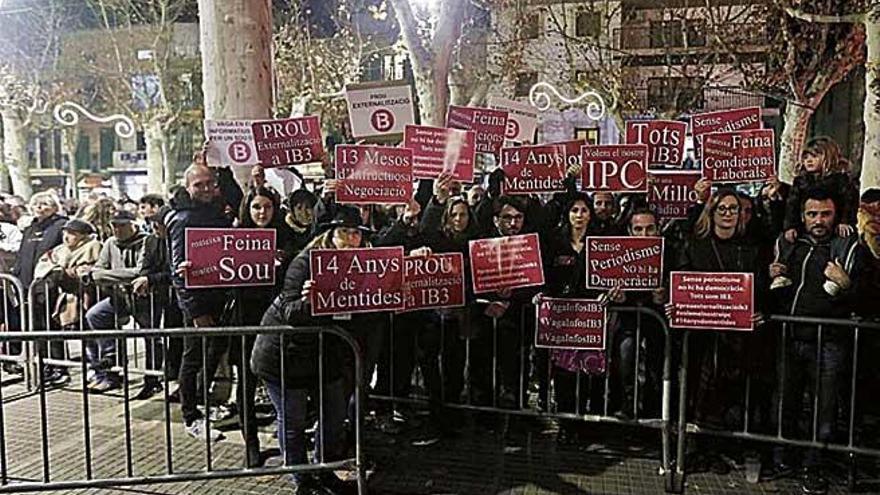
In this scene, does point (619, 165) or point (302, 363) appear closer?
point (302, 363)

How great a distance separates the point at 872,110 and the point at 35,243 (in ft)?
28.2

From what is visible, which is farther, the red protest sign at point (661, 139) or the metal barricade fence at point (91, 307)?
the metal barricade fence at point (91, 307)

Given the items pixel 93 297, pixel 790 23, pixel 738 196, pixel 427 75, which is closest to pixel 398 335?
pixel 738 196

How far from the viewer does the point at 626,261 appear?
5.22m

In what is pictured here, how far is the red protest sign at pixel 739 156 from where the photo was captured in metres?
5.83

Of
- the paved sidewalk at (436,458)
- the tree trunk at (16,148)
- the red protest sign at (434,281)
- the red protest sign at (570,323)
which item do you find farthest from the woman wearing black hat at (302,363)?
the tree trunk at (16,148)

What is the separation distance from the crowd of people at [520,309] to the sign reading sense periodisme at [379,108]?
564mm

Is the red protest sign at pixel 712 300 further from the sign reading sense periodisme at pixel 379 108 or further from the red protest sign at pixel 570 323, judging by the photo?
the sign reading sense periodisme at pixel 379 108

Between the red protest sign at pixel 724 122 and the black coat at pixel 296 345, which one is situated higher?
the red protest sign at pixel 724 122

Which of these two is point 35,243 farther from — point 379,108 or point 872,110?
Result: point 872,110

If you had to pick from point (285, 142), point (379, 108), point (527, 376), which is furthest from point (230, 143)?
point (527, 376)

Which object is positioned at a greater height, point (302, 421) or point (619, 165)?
point (619, 165)

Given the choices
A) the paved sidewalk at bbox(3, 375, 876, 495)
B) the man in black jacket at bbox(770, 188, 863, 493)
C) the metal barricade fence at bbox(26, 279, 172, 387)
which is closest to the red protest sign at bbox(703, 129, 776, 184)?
the man in black jacket at bbox(770, 188, 863, 493)

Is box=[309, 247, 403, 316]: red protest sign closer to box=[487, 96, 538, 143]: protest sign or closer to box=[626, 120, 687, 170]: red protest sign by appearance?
box=[626, 120, 687, 170]: red protest sign
